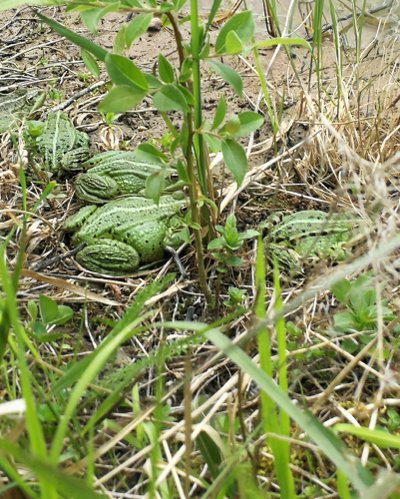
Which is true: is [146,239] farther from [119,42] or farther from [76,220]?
[119,42]

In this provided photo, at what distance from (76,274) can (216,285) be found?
0.67 metres

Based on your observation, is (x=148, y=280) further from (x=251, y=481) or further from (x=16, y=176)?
(x=251, y=481)

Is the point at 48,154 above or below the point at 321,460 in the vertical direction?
above

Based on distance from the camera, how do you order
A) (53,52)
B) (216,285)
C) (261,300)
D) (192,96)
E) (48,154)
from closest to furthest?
1. (261,300)
2. (192,96)
3. (216,285)
4. (48,154)
5. (53,52)

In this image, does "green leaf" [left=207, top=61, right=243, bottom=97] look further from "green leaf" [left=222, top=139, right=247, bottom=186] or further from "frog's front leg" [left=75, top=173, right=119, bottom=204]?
"frog's front leg" [left=75, top=173, right=119, bottom=204]

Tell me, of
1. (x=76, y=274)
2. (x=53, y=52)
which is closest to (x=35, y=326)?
(x=76, y=274)

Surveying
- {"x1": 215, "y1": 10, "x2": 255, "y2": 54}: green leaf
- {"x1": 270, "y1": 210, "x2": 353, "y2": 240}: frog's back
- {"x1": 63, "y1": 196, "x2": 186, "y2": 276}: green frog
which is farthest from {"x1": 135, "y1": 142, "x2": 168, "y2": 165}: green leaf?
{"x1": 270, "y1": 210, "x2": 353, "y2": 240}: frog's back

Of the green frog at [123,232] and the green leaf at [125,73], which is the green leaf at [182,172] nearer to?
the green leaf at [125,73]

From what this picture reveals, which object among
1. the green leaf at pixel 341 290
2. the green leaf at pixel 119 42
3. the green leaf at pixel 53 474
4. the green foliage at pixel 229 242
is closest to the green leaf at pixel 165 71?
the green leaf at pixel 119 42

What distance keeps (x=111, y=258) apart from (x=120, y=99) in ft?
3.08

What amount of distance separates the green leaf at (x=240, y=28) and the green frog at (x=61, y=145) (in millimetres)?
1460

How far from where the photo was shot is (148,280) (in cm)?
278

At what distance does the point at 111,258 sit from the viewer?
9.20 ft

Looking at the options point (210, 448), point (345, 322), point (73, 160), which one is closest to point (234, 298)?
→ point (345, 322)
